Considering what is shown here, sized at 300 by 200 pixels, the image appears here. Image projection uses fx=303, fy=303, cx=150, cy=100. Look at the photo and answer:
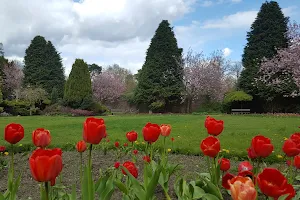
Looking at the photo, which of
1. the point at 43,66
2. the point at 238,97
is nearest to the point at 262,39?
the point at 238,97

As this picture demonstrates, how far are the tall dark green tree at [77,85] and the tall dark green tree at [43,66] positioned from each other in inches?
296

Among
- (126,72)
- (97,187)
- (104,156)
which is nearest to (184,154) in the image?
(104,156)

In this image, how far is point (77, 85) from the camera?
2358cm

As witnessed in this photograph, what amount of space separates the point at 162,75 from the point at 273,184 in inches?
1051

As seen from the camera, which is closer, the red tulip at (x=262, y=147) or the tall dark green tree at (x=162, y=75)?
the red tulip at (x=262, y=147)

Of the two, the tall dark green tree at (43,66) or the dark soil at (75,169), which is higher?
the tall dark green tree at (43,66)

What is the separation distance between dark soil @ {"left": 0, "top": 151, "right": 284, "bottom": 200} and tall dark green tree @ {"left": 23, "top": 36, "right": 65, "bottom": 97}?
27111mm

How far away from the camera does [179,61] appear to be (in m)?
28.4

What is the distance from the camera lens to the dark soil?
3.02 metres

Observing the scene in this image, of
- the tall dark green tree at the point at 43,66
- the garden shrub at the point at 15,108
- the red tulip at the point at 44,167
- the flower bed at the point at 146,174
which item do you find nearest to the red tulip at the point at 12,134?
the flower bed at the point at 146,174

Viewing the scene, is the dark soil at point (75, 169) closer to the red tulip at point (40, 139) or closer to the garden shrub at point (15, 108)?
the red tulip at point (40, 139)

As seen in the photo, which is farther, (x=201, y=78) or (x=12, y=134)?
(x=201, y=78)

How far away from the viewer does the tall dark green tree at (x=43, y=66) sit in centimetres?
3150

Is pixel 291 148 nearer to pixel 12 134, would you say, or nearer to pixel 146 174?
pixel 146 174
